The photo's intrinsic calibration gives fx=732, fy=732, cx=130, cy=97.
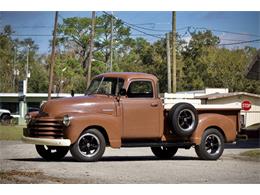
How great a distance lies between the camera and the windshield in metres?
13.1

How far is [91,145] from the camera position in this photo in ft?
41.4

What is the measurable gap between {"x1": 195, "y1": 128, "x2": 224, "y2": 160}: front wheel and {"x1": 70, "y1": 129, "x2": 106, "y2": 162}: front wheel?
6.79ft

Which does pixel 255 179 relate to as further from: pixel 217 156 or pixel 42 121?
pixel 42 121

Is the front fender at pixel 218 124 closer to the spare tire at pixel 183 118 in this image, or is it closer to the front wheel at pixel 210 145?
the front wheel at pixel 210 145

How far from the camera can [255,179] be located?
Result: 36.9 ft

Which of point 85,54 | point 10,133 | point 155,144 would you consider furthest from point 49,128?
point 10,133

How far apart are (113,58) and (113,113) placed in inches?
37.9

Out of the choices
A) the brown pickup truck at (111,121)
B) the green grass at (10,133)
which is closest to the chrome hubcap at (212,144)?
the brown pickup truck at (111,121)

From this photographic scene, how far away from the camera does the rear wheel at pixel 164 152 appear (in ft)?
45.9

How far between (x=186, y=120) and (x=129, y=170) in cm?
181

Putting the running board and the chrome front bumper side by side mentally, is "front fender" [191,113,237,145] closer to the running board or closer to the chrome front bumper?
the running board
